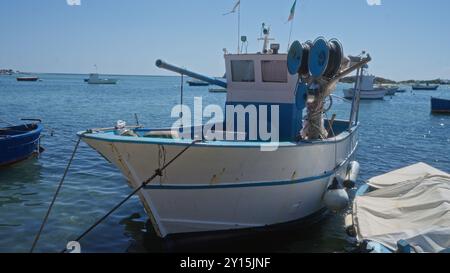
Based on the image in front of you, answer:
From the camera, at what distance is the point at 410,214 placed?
8258 mm

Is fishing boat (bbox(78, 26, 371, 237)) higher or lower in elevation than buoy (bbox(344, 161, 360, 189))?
higher

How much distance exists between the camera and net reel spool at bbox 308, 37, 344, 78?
9.43 metres

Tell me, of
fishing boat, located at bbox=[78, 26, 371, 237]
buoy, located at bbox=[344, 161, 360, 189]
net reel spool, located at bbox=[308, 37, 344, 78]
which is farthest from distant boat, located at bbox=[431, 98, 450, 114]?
net reel spool, located at bbox=[308, 37, 344, 78]

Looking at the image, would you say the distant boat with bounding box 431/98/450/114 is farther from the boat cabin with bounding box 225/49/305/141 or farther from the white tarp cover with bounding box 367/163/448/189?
the boat cabin with bounding box 225/49/305/141

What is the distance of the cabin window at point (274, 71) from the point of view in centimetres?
1114

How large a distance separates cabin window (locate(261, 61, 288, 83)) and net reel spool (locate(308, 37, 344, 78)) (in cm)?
135

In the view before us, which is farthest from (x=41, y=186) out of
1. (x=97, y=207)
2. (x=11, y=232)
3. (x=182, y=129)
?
(x=182, y=129)

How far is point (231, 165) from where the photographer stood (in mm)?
8227

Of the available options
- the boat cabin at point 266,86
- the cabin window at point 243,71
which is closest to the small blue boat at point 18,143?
the boat cabin at point 266,86

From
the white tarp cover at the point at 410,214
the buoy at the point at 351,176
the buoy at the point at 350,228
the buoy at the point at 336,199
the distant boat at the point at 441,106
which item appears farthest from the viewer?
the distant boat at the point at 441,106

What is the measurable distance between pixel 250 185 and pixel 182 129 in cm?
289

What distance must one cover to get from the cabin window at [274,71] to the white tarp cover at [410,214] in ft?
11.9

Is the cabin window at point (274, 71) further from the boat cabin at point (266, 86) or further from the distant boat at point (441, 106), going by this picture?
the distant boat at point (441, 106)

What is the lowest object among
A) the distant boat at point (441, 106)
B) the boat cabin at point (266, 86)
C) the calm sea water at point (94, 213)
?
the calm sea water at point (94, 213)
